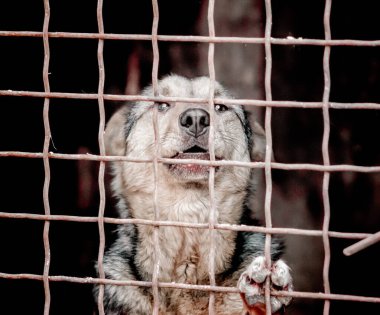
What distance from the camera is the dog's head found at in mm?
3295

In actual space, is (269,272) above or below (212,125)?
below

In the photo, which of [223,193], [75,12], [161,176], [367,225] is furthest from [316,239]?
[75,12]

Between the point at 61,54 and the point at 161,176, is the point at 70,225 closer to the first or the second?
the point at 61,54

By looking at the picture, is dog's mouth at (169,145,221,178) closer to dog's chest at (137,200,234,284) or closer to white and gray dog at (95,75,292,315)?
white and gray dog at (95,75,292,315)

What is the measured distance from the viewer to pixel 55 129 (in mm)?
5082

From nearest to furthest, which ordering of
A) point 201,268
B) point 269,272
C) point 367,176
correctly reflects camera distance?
1. point 269,272
2. point 201,268
3. point 367,176

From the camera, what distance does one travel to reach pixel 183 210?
11.8 ft

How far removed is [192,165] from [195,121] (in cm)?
31

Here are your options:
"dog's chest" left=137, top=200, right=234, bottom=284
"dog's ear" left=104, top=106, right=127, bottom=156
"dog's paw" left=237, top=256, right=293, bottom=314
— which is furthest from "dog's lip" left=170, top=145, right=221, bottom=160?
"dog's ear" left=104, top=106, right=127, bottom=156

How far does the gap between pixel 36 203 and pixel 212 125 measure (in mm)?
2977

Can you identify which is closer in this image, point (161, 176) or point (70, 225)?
point (161, 176)

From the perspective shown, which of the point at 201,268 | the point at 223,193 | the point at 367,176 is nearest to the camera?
the point at 201,268

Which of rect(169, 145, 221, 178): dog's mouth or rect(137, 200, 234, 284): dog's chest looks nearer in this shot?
rect(169, 145, 221, 178): dog's mouth

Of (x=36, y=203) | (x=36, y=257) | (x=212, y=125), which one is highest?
(x=212, y=125)
